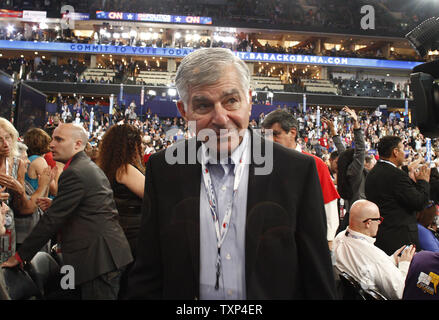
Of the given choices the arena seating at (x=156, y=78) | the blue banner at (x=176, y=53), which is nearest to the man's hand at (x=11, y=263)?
the arena seating at (x=156, y=78)

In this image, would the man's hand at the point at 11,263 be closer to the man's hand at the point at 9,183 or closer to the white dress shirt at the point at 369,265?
the man's hand at the point at 9,183

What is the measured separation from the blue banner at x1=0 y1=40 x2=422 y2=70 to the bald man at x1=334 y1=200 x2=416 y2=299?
26.7m

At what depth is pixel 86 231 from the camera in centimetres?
207

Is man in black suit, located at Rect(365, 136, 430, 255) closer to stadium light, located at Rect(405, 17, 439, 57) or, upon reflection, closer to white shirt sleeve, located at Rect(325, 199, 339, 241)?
white shirt sleeve, located at Rect(325, 199, 339, 241)

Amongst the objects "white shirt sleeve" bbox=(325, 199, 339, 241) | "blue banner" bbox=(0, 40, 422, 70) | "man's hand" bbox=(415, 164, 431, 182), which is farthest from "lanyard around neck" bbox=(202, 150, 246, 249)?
"blue banner" bbox=(0, 40, 422, 70)

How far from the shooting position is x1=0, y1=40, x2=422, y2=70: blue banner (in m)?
28.1

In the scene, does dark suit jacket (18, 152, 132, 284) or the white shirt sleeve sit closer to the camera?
dark suit jacket (18, 152, 132, 284)

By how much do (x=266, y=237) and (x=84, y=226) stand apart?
1.50 m

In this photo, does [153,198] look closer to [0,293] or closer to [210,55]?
[210,55]

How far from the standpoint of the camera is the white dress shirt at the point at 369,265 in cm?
206

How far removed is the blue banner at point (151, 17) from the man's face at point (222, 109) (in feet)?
103

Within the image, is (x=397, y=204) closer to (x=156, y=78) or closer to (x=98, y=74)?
(x=156, y=78)
